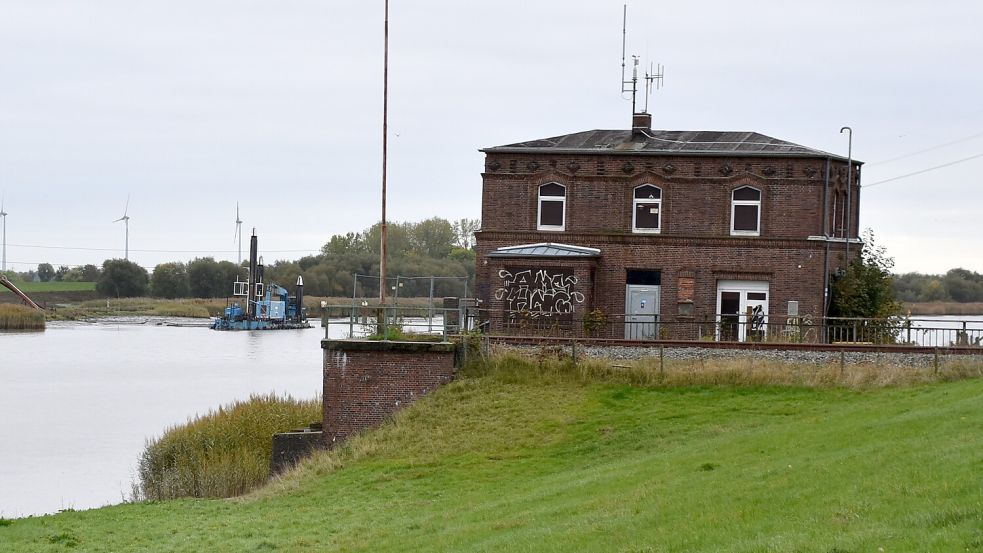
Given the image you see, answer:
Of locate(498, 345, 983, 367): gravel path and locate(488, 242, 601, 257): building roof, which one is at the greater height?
locate(488, 242, 601, 257): building roof

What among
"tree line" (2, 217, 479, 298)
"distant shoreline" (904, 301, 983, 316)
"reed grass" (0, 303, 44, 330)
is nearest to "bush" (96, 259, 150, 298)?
"tree line" (2, 217, 479, 298)

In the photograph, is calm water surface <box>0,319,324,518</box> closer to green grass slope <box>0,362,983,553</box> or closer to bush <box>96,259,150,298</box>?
green grass slope <box>0,362,983,553</box>

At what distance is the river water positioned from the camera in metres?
32.3

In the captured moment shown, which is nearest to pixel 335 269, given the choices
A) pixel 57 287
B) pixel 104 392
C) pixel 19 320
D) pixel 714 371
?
pixel 19 320

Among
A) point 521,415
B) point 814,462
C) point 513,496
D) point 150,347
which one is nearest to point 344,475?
point 521,415

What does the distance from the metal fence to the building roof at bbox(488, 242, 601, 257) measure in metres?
1.78

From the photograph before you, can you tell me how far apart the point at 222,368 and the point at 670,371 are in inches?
1859

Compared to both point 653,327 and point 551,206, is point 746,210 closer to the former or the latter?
point 653,327

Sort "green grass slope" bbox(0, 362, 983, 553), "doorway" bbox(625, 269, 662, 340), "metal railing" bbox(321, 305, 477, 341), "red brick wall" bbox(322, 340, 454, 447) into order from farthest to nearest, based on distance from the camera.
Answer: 1. "doorway" bbox(625, 269, 662, 340)
2. "metal railing" bbox(321, 305, 477, 341)
3. "red brick wall" bbox(322, 340, 454, 447)
4. "green grass slope" bbox(0, 362, 983, 553)

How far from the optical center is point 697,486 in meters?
15.9

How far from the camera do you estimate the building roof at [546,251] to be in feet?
118

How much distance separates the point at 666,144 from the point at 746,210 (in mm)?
3539

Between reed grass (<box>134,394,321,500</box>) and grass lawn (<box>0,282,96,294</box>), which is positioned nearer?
reed grass (<box>134,394,321,500</box>)

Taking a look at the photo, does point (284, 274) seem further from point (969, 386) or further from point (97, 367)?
point (969, 386)
